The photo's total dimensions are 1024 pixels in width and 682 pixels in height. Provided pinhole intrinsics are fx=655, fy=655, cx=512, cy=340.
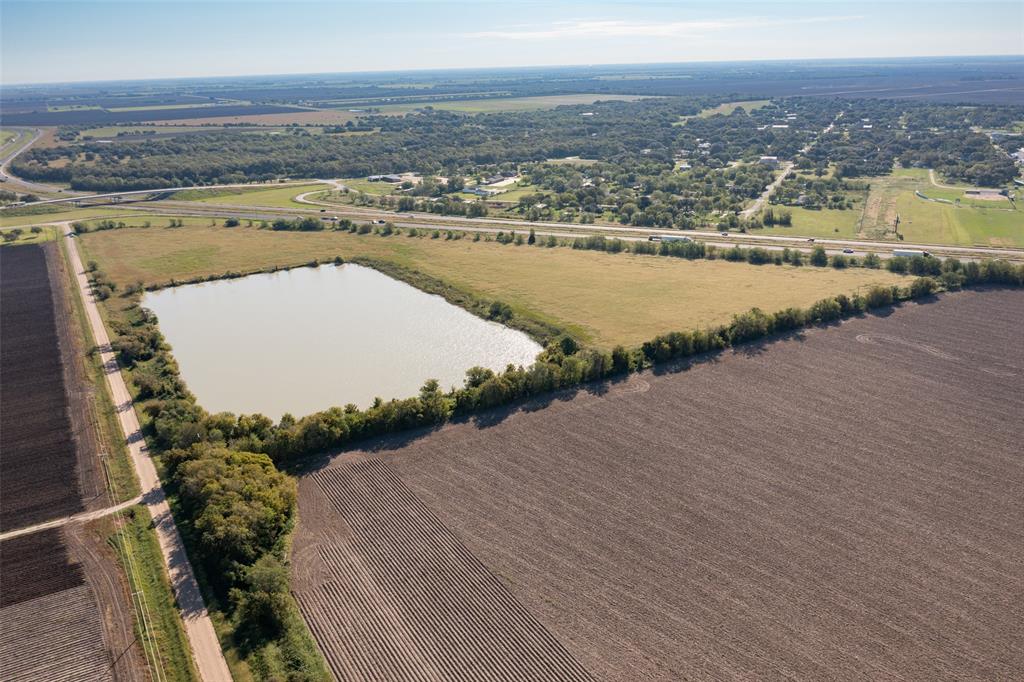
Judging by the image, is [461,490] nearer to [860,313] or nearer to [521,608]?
[521,608]

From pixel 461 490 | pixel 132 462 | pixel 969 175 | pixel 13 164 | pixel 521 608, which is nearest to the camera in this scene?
pixel 521 608

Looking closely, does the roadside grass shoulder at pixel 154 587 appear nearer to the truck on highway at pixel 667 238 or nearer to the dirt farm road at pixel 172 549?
the dirt farm road at pixel 172 549

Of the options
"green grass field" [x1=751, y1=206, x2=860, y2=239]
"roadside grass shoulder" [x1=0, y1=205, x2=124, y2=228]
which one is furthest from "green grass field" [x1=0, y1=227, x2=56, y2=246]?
"green grass field" [x1=751, y1=206, x2=860, y2=239]

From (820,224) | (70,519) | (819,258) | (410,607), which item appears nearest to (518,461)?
(410,607)

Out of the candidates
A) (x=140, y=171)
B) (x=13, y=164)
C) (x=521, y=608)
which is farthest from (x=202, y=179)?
(x=521, y=608)

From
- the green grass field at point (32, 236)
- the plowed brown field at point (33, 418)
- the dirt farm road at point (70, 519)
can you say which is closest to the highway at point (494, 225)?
the green grass field at point (32, 236)
